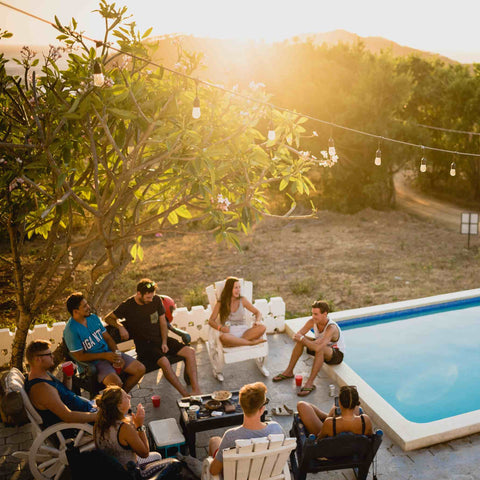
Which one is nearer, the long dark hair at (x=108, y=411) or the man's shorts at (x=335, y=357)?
the long dark hair at (x=108, y=411)

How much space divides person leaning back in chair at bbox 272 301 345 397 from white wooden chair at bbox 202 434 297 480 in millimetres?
2458

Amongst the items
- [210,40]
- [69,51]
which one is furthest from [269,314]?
[210,40]

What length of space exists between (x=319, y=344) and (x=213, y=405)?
1839 mm

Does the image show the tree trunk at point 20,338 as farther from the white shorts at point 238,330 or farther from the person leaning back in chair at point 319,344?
the person leaning back in chair at point 319,344

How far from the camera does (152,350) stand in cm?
611

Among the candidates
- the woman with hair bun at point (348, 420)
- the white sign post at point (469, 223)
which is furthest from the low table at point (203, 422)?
the white sign post at point (469, 223)

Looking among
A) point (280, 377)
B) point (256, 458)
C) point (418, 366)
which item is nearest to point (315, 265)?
point (418, 366)

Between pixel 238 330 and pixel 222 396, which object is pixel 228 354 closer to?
pixel 238 330

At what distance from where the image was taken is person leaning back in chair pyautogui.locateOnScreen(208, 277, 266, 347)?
259 inches

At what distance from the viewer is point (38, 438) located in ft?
14.4

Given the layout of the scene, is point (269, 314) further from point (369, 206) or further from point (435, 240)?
point (369, 206)

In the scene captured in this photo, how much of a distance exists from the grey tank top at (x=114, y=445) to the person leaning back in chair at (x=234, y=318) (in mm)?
2660

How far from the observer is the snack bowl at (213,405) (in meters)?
5.06

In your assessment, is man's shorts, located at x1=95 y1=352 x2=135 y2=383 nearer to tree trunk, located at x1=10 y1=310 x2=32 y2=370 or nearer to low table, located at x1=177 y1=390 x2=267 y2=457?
low table, located at x1=177 y1=390 x2=267 y2=457
